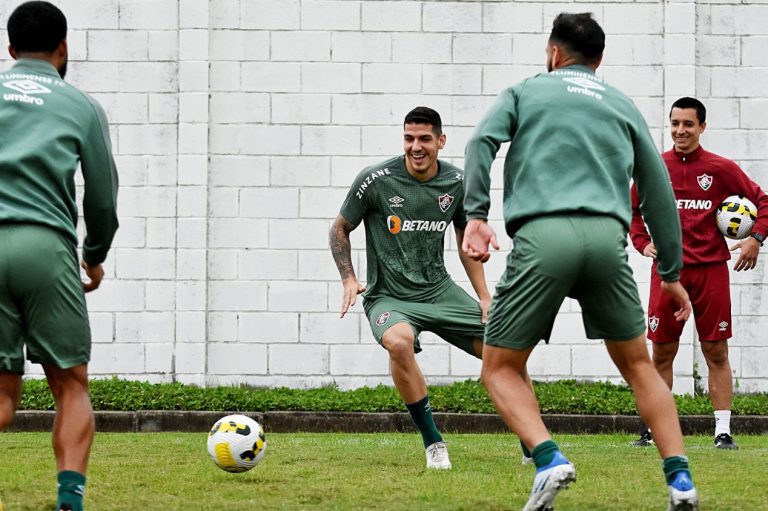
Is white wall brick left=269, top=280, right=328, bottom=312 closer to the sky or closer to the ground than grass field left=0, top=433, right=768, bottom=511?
closer to the sky

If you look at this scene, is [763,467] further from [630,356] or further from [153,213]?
[153,213]

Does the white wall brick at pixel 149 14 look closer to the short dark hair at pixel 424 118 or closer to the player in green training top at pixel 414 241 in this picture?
the player in green training top at pixel 414 241

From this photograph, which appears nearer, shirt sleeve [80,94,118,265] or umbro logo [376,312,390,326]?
shirt sleeve [80,94,118,265]

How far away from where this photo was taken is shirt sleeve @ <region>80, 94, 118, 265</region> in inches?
212

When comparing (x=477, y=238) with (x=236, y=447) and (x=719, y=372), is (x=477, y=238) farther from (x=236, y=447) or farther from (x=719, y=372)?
(x=719, y=372)

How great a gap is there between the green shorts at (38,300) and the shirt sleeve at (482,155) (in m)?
1.69

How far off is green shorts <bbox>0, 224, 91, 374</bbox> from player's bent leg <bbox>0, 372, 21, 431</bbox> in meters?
0.08

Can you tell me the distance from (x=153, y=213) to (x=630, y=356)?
7.95 metres

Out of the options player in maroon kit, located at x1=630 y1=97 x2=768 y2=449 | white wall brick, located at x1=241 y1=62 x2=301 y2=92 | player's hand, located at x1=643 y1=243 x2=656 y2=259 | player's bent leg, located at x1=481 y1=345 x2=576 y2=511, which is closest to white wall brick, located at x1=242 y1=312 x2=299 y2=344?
white wall brick, located at x1=241 y1=62 x2=301 y2=92

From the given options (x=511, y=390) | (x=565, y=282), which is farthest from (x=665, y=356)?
(x=565, y=282)

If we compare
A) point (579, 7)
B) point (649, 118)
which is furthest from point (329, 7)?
point (649, 118)

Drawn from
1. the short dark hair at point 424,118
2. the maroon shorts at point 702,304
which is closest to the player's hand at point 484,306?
the short dark hair at point 424,118

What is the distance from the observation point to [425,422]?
784 cm

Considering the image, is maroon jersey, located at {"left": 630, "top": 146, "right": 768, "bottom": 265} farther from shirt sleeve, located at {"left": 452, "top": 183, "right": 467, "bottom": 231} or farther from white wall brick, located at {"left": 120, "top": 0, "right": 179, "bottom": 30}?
white wall brick, located at {"left": 120, "top": 0, "right": 179, "bottom": 30}
